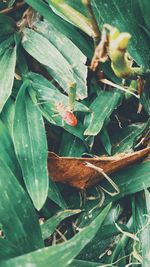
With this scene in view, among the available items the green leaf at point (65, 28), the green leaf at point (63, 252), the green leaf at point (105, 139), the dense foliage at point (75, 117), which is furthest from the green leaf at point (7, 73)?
the green leaf at point (63, 252)

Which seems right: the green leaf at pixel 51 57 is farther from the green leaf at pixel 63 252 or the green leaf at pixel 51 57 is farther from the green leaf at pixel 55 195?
the green leaf at pixel 63 252

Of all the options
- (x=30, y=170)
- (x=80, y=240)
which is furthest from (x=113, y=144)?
(x=80, y=240)

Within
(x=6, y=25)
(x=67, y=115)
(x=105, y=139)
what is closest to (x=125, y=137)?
(x=105, y=139)

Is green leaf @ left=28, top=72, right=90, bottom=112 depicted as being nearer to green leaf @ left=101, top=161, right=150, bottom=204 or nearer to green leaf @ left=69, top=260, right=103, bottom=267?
green leaf @ left=101, top=161, right=150, bottom=204

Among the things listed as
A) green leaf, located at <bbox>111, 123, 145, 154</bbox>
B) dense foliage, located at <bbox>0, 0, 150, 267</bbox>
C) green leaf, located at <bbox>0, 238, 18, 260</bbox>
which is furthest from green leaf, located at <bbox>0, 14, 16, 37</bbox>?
green leaf, located at <bbox>0, 238, 18, 260</bbox>

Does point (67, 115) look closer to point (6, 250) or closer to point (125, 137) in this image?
point (125, 137)
